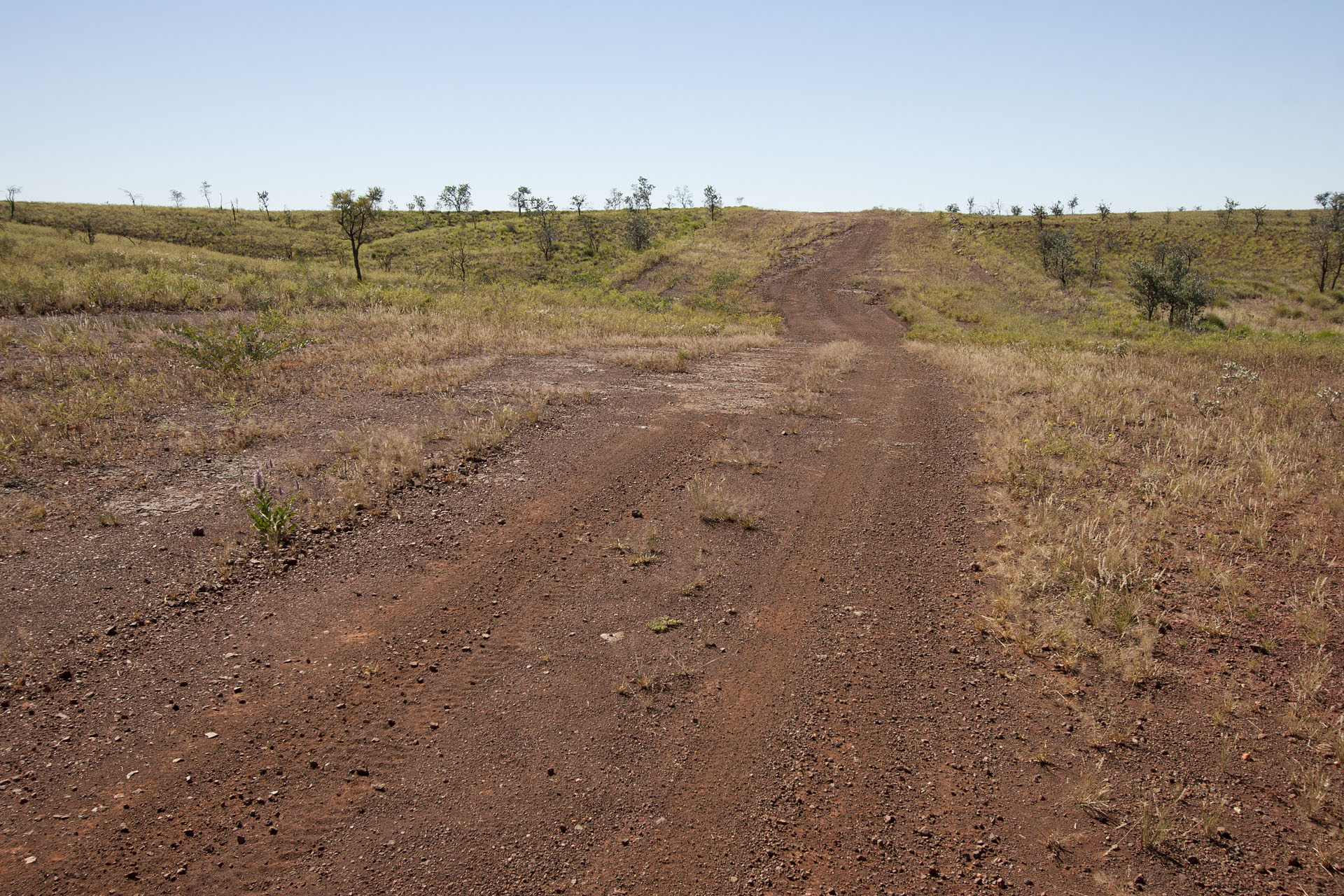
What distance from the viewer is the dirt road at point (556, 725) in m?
3.42

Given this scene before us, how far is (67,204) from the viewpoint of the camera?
5650 centimetres

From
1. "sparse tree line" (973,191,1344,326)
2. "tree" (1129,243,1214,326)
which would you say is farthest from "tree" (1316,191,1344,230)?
"tree" (1129,243,1214,326)

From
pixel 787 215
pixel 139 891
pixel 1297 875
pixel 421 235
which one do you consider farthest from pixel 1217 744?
pixel 787 215

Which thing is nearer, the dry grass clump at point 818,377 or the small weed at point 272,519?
the small weed at point 272,519

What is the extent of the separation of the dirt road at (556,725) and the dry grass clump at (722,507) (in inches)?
11.7

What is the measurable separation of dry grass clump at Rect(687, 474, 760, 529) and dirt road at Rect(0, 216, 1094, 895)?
30cm

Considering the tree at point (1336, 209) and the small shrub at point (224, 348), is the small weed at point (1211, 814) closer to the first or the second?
the small shrub at point (224, 348)

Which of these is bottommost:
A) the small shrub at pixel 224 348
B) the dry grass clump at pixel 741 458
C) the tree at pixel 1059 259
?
the dry grass clump at pixel 741 458

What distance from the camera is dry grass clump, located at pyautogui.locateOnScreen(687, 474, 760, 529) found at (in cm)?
743

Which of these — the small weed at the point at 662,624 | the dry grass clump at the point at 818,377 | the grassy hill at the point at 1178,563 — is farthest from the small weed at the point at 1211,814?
the dry grass clump at the point at 818,377

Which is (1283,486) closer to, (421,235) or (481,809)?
(481,809)

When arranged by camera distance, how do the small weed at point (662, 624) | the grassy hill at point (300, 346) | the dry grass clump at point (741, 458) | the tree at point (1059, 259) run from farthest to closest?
the tree at point (1059, 259) < the dry grass clump at point (741, 458) < the grassy hill at point (300, 346) < the small weed at point (662, 624)

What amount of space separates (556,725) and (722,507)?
3685mm

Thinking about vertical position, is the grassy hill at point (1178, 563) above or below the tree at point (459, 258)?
below
